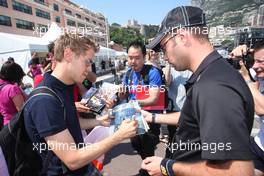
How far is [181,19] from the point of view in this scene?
4.82ft

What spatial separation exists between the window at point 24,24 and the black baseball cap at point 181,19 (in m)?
41.6

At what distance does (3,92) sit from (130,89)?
1.79 meters

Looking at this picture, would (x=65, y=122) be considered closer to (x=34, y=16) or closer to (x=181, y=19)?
(x=181, y=19)

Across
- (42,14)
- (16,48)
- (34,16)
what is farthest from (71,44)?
(42,14)

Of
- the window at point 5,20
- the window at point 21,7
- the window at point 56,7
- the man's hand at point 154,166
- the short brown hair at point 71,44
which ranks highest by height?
the window at point 56,7

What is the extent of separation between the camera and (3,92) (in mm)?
3080

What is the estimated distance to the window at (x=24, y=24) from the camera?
37344 millimetres

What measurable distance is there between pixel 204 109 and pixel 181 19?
0.66 metres

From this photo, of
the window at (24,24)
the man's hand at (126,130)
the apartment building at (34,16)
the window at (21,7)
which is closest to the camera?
the man's hand at (126,130)

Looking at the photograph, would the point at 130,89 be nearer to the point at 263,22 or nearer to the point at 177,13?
the point at 177,13

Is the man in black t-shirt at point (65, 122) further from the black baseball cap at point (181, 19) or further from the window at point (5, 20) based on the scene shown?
the window at point (5, 20)

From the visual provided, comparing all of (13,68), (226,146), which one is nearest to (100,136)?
(226,146)

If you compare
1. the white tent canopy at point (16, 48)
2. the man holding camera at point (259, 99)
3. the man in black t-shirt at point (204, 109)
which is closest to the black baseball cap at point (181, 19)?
the man in black t-shirt at point (204, 109)

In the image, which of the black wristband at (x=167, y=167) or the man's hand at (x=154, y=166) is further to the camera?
the man's hand at (x=154, y=166)
